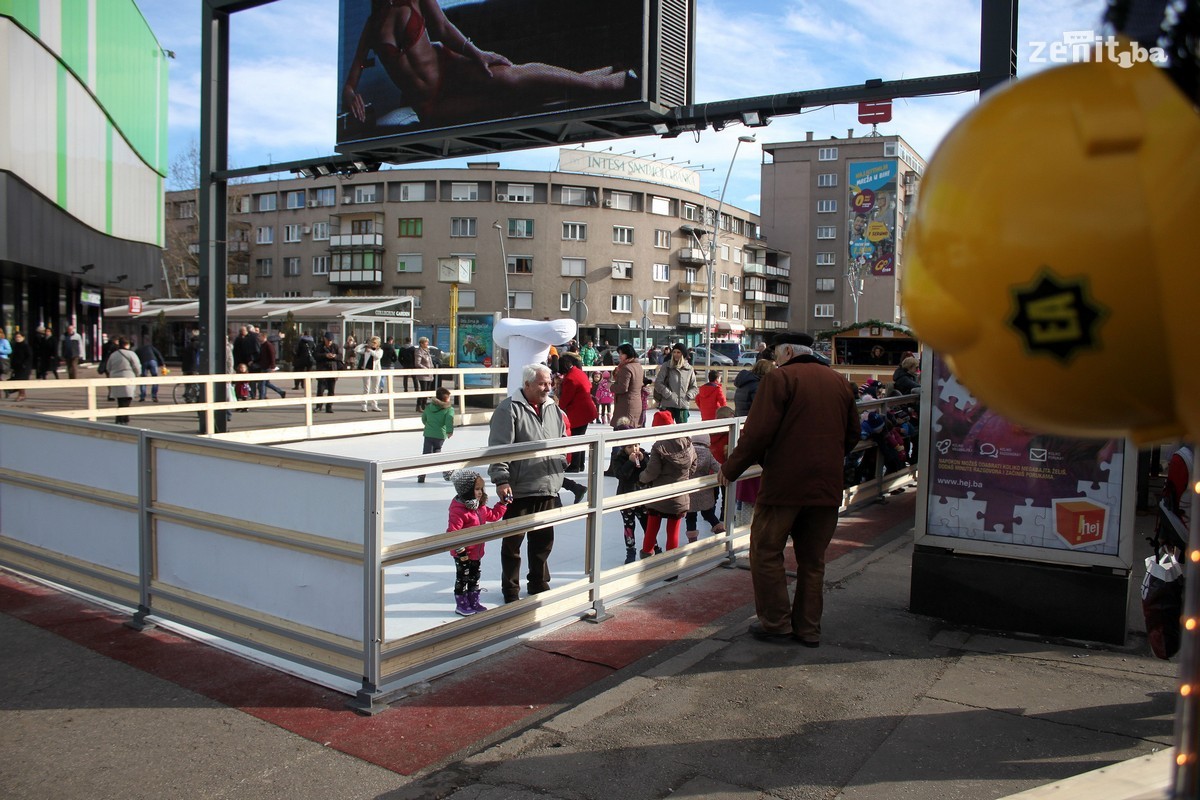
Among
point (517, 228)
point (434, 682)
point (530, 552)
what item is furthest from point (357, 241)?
point (434, 682)

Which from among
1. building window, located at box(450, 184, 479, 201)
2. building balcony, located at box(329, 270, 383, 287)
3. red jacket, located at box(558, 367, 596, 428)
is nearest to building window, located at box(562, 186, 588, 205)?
building window, located at box(450, 184, 479, 201)

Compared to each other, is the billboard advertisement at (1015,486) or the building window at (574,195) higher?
the building window at (574,195)

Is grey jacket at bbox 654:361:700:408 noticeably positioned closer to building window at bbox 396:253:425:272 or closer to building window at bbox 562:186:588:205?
building window at bbox 562:186:588:205

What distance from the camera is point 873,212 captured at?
48.3m

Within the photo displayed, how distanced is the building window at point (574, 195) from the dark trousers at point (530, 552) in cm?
6732

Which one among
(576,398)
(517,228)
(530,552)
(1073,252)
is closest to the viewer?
(1073,252)

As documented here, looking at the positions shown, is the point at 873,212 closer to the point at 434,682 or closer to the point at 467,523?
the point at 467,523

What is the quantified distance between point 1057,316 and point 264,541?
4526 millimetres

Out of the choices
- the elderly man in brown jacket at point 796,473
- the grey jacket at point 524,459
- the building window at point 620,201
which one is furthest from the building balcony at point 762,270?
the elderly man in brown jacket at point 796,473

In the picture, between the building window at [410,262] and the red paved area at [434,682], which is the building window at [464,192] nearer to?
the building window at [410,262]

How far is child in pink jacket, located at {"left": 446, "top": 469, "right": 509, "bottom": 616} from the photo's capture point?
5629mm

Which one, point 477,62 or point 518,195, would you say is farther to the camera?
point 518,195

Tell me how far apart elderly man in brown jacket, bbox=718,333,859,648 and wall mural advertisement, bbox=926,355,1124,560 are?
0.80 metres

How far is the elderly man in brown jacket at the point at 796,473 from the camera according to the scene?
16.8 ft
